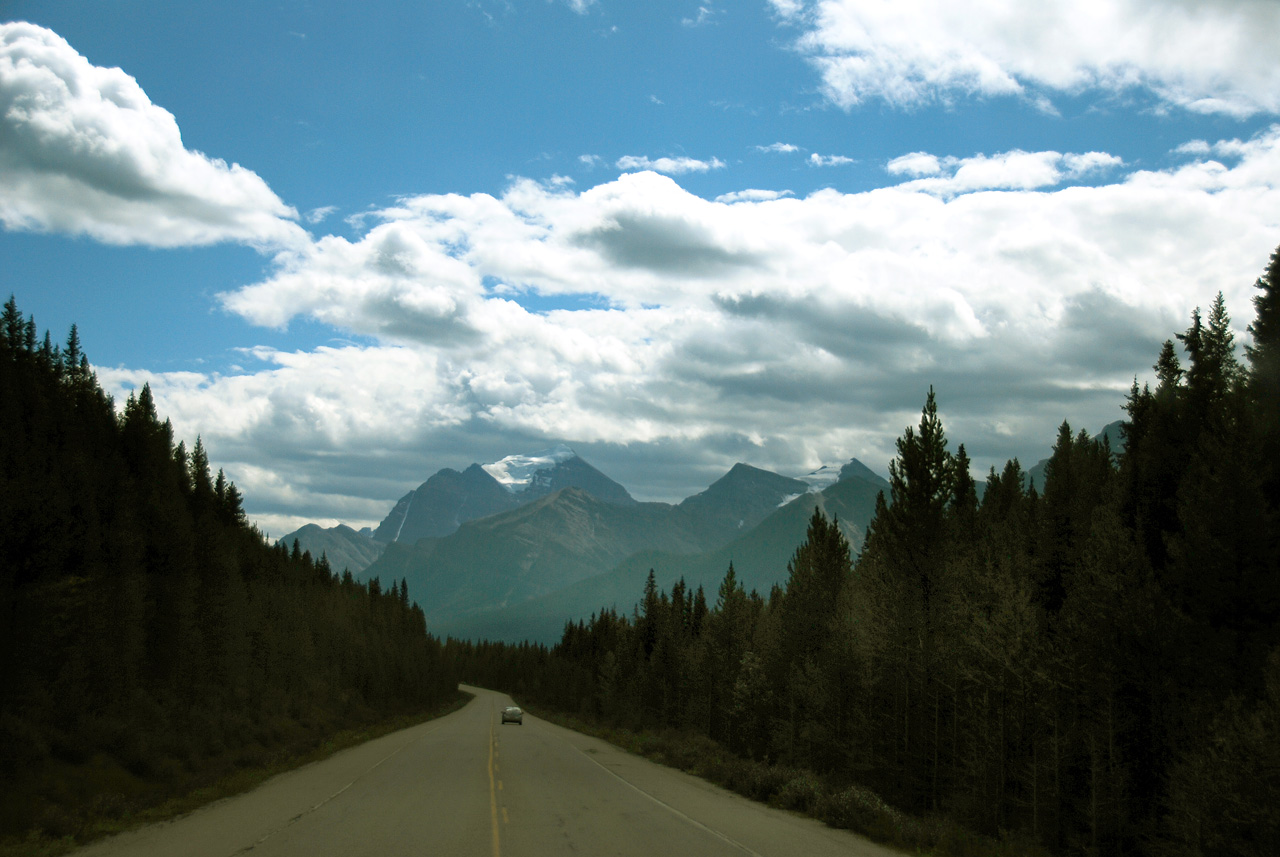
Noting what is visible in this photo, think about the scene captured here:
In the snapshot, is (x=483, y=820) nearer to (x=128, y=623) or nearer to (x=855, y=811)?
(x=855, y=811)

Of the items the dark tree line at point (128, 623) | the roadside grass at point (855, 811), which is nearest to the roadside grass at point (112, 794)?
the dark tree line at point (128, 623)

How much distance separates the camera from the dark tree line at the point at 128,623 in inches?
1201

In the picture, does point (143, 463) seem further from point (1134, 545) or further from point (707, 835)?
point (1134, 545)

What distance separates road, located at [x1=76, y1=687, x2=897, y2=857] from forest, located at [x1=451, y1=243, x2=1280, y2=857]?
2.77m

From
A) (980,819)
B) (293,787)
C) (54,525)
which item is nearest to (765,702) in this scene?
(980,819)

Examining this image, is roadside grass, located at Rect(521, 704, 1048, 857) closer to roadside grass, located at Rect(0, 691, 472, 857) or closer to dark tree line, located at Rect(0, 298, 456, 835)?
roadside grass, located at Rect(0, 691, 472, 857)

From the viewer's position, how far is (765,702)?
60188 mm

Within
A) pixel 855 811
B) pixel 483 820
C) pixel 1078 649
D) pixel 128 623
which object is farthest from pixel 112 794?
pixel 1078 649

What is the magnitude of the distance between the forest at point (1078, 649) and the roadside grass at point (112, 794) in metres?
16.1

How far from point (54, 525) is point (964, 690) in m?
38.2

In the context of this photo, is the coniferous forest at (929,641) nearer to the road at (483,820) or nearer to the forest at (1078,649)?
the forest at (1078,649)

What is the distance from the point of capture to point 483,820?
18.0 metres

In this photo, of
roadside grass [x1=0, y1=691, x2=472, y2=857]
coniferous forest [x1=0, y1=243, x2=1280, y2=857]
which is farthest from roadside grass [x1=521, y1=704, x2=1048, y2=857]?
roadside grass [x1=0, y1=691, x2=472, y2=857]

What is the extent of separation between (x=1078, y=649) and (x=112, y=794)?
3301 cm
